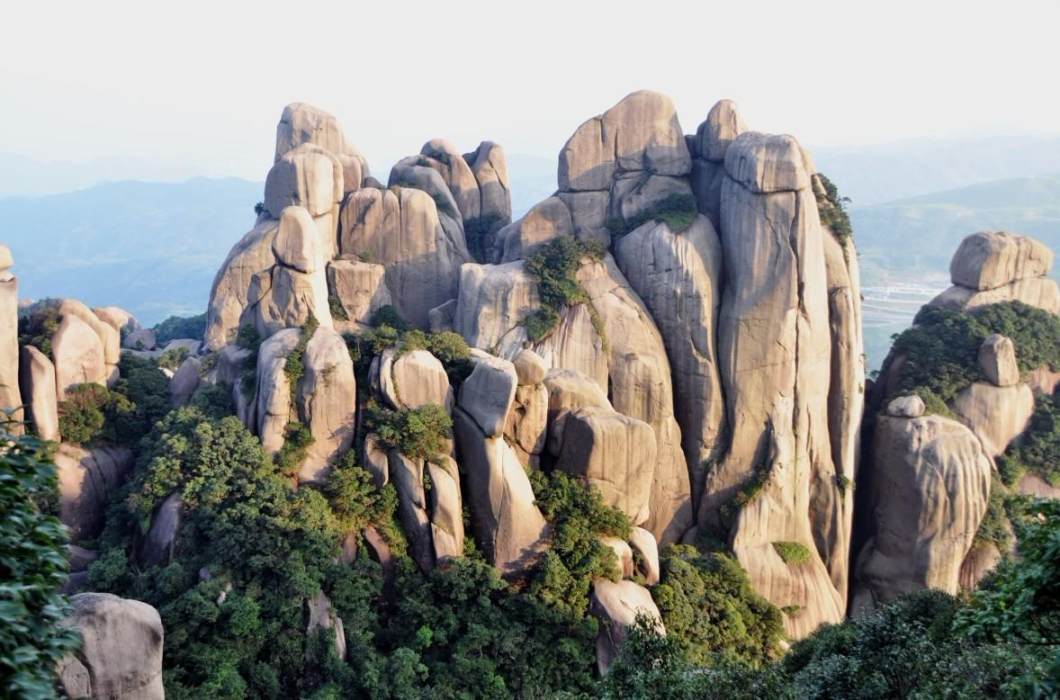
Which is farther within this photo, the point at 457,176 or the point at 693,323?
the point at 457,176

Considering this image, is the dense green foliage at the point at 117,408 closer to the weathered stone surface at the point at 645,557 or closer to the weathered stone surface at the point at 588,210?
the weathered stone surface at the point at 645,557

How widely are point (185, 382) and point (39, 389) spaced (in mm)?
4087

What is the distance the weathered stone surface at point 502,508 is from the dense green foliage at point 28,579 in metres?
13.3

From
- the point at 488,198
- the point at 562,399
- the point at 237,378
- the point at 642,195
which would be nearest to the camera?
the point at 562,399

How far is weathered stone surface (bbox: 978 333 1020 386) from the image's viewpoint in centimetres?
2652

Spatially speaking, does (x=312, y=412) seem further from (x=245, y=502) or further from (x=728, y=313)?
(x=728, y=313)

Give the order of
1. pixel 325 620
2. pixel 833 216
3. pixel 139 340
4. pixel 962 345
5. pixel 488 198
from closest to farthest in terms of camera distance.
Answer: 1. pixel 325 620
2. pixel 962 345
3. pixel 833 216
4. pixel 139 340
5. pixel 488 198

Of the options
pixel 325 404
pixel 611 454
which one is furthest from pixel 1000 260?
pixel 325 404

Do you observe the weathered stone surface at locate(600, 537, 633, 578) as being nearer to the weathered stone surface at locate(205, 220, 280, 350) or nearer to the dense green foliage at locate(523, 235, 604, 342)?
the dense green foliage at locate(523, 235, 604, 342)

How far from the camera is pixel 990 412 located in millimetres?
26750

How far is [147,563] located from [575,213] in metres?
17.9

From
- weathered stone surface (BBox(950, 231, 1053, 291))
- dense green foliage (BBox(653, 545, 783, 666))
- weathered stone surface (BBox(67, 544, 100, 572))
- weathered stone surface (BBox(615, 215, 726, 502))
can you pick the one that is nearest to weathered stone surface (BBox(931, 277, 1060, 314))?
weathered stone surface (BBox(950, 231, 1053, 291))

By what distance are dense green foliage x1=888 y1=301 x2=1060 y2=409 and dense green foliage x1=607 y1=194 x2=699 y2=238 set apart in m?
8.64

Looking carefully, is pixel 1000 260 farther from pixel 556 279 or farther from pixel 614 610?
pixel 614 610
